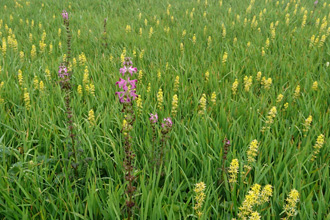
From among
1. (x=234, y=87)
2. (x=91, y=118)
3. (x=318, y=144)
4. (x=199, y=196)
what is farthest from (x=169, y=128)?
(x=234, y=87)

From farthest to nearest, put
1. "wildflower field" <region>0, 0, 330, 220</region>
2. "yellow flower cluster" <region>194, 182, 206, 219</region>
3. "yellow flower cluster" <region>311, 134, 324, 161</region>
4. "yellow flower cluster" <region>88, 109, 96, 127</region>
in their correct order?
"yellow flower cluster" <region>88, 109, 96, 127</region>, "yellow flower cluster" <region>311, 134, 324, 161</region>, "wildflower field" <region>0, 0, 330, 220</region>, "yellow flower cluster" <region>194, 182, 206, 219</region>

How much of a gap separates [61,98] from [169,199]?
1.49 metres

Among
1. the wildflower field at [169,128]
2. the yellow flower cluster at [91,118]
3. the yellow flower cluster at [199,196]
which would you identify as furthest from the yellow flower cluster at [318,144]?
the yellow flower cluster at [91,118]

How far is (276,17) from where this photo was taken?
18.2 ft

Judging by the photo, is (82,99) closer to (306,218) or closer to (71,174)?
(71,174)

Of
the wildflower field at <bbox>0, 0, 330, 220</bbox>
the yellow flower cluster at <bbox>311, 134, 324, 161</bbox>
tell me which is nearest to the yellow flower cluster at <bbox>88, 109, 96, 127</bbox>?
the wildflower field at <bbox>0, 0, 330, 220</bbox>

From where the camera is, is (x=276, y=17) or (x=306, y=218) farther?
(x=276, y=17)

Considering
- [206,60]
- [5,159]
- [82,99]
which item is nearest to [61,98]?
[82,99]

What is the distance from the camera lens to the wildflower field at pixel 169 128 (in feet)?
5.03

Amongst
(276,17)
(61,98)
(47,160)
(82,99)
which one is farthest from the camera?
(276,17)

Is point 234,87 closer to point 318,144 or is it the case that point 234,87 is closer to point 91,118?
point 318,144

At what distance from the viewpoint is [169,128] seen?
1.65 metres

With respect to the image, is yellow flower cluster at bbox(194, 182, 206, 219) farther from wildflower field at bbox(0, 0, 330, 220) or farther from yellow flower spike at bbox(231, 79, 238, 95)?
yellow flower spike at bbox(231, 79, 238, 95)

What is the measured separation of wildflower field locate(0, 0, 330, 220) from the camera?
1532 mm
